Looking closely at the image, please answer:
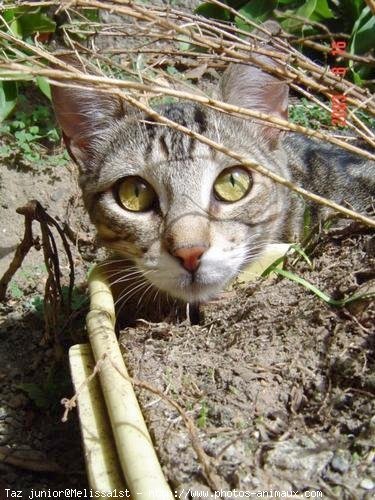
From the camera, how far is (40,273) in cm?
300

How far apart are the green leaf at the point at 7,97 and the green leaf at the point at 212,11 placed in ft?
4.27

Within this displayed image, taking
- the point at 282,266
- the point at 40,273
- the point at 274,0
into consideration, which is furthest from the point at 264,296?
the point at 274,0

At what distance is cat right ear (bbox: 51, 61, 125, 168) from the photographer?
7.62 ft

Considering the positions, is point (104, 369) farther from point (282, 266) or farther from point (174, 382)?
point (282, 266)

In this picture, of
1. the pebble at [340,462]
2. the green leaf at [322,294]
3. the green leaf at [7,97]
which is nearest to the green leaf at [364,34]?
the green leaf at [7,97]

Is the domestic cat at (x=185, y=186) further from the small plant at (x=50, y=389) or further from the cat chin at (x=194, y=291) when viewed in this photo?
the small plant at (x=50, y=389)

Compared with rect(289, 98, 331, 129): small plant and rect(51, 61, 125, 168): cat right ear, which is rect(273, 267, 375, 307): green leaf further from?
rect(289, 98, 331, 129): small plant

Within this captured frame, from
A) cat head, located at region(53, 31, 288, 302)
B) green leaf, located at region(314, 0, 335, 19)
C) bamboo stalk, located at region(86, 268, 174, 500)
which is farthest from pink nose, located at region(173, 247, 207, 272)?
green leaf, located at region(314, 0, 335, 19)

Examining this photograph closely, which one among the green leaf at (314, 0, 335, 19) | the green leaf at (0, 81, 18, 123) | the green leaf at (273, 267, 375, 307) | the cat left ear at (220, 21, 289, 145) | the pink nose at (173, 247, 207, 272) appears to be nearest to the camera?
the green leaf at (273, 267, 375, 307)

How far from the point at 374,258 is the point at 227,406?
585 mm

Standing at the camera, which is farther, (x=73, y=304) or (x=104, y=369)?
(x=73, y=304)

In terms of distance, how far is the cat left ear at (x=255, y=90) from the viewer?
229 cm

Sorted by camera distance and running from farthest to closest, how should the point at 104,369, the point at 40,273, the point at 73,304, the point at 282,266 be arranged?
the point at 40,273 < the point at 73,304 < the point at 282,266 < the point at 104,369

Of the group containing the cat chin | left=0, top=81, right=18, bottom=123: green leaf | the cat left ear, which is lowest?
the cat chin
